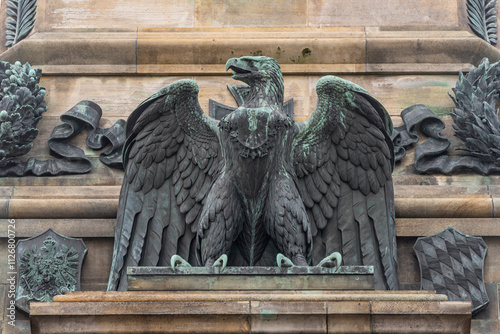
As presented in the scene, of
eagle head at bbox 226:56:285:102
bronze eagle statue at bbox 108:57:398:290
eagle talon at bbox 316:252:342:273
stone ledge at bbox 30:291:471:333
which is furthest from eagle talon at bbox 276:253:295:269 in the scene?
eagle head at bbox 226:56:285:102

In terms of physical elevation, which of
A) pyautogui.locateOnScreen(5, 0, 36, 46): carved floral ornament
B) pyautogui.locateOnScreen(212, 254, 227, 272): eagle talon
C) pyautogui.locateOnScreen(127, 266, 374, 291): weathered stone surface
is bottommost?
pyautogui.locateOnScreen(212, 254, 227, 272): eagle talon

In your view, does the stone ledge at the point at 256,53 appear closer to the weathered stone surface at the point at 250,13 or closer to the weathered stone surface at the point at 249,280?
the weathered stone surface at the point at 250,13

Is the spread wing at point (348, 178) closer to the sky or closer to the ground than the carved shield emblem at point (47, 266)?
closer to the sky

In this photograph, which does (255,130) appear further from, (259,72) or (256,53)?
(256,53)

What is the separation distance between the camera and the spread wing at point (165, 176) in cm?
1377

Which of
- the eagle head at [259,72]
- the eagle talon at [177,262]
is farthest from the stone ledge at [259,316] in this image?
the eagle head at [259,72]

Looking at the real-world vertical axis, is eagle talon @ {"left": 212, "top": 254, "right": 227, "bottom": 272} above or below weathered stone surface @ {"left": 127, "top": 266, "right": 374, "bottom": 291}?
below

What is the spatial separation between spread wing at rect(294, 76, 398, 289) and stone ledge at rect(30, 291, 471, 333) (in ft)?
7.49

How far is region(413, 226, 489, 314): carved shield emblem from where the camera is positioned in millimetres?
13898

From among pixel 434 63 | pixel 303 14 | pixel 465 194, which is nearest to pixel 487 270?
pixel 465 194

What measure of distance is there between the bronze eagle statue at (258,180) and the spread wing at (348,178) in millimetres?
11

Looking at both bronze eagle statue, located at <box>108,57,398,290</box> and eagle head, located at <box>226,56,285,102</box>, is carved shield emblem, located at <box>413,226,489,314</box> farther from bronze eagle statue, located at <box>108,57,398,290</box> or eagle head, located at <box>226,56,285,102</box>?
eagle head, located at <box>226,56,285,102</box>

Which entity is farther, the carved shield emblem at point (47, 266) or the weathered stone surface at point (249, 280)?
the carved shield emblem at point (47, 266)

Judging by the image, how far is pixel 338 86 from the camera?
44.2ft
